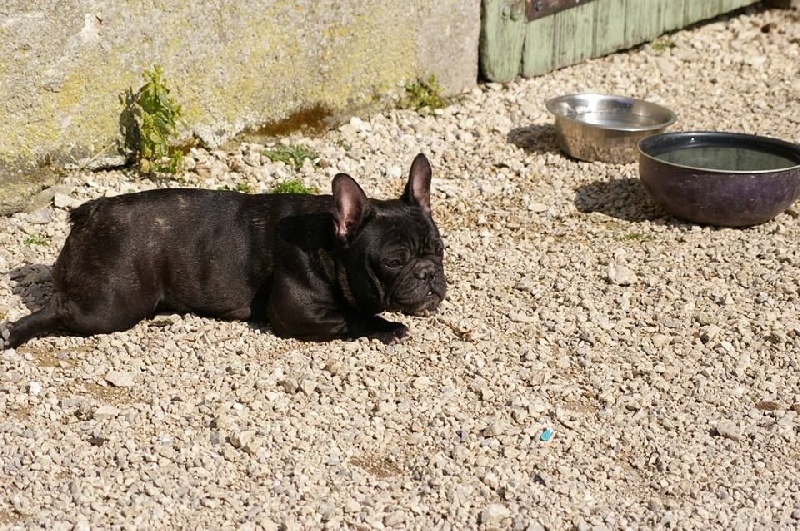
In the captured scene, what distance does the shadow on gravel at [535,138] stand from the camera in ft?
29.8

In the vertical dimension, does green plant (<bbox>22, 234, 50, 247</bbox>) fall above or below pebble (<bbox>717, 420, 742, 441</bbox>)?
above

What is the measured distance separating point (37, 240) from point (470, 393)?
314 centimetres

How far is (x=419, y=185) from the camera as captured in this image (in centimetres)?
635

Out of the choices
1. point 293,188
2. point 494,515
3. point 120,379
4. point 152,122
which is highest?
point 152,122

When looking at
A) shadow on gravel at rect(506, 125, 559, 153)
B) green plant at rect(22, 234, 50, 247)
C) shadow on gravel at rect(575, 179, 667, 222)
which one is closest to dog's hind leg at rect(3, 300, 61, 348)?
green plant at rect(22, 234, 50, 247)

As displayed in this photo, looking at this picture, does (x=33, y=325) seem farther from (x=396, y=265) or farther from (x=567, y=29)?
(x=567, y=29)

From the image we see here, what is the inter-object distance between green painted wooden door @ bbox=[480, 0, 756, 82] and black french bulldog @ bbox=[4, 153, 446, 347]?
3.83m

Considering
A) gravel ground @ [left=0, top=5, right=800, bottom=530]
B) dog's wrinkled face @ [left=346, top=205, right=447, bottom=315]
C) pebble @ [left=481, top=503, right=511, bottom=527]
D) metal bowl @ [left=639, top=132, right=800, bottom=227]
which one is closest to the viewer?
pebble @ [left=481, top=503, right=511, bottom=527]

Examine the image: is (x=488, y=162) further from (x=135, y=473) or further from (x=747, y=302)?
(x=135, y=473)

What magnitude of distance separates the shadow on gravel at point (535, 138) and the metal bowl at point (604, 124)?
0.51 feet

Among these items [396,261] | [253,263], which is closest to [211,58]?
[253,263]

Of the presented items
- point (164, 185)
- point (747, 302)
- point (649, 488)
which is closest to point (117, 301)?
point (164, 185)

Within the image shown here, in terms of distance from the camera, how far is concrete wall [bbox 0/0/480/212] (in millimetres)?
7297

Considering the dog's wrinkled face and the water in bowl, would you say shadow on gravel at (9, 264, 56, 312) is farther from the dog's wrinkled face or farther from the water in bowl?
the water in bowl
